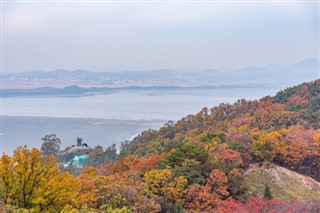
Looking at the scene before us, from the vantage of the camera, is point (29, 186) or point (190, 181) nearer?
point (29, 186)

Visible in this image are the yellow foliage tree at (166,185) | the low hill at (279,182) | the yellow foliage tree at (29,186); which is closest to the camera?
the yellow foliage tree at (29,186)

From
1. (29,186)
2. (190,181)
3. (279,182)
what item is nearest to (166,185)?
(190,181)

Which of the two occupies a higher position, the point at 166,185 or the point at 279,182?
the point at 166,185

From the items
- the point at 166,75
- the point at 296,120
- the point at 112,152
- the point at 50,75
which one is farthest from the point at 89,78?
the point at 296,120

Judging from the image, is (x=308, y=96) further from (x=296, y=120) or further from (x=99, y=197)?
(x=99, y=197)

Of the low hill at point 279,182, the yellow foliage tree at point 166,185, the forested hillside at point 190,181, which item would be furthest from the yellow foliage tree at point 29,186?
the low hill at point 279,182

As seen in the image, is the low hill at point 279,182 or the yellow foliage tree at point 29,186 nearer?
the yellow foliage tree at point 29,186

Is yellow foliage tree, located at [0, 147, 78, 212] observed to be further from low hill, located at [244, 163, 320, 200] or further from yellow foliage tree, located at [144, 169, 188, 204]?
low hill, located at [244, 163, 320, 200]

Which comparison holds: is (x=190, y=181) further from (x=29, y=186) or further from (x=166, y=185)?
(x=29, y=186)

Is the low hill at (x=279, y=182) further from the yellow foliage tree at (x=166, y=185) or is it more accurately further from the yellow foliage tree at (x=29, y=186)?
the yellow foliage tree at (x=29, y=186)

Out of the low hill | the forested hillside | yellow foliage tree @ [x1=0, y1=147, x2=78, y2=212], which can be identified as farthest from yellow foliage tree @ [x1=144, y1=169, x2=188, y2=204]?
the low hill

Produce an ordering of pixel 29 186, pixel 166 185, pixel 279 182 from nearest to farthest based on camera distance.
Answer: pixel 29 186 → pixel 166 185 → pixel 279 182
